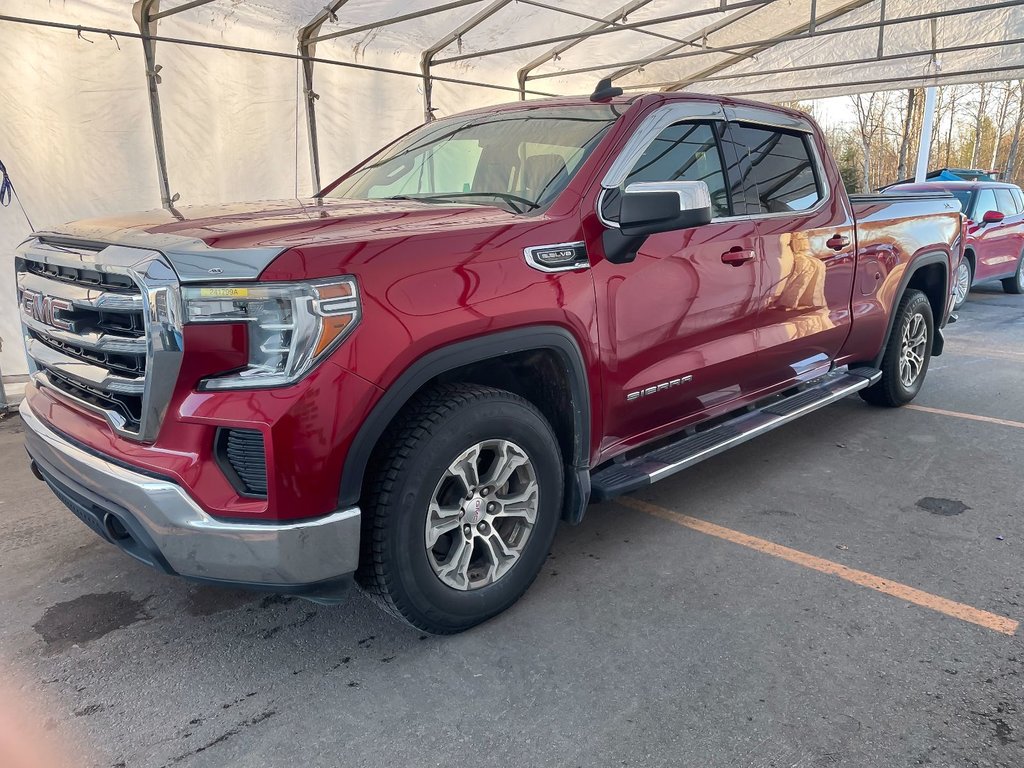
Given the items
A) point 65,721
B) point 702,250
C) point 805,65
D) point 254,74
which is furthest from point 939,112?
point 65,721

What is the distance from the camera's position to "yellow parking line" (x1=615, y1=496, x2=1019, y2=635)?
2.90 m

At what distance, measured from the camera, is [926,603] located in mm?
3016

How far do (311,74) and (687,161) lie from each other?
632 cm

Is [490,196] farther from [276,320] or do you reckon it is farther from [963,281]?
[963,281]

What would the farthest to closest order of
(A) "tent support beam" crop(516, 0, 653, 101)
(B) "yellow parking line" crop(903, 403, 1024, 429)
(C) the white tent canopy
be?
(A) "tent support beam" crop(516, 0, 653, 101), (C) the white tent canopy, (B) "yellow parking line" crop(903, 403, 1024, 429)

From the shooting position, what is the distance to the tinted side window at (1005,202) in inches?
438

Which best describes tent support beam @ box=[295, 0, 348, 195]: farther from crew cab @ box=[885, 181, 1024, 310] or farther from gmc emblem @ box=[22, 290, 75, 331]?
crew cab @ box=[885, 181, 1024, 310]

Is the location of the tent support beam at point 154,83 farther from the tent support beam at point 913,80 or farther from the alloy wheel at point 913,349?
the tent support beam at point 913,80

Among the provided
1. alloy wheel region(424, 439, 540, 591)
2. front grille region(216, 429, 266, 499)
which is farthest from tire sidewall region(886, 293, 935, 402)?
front grille region(216, 429, 266, 499)

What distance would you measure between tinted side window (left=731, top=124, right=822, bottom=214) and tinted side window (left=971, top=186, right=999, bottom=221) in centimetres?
775

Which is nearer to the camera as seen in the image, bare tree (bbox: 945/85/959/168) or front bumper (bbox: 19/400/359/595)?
front bumper (bbox: 19/400/359/595)

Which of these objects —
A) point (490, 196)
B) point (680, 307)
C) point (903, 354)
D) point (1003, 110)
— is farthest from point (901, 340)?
point (1003, 110)

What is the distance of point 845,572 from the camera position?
3281 millimetres

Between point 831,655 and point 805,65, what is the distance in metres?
12.2
